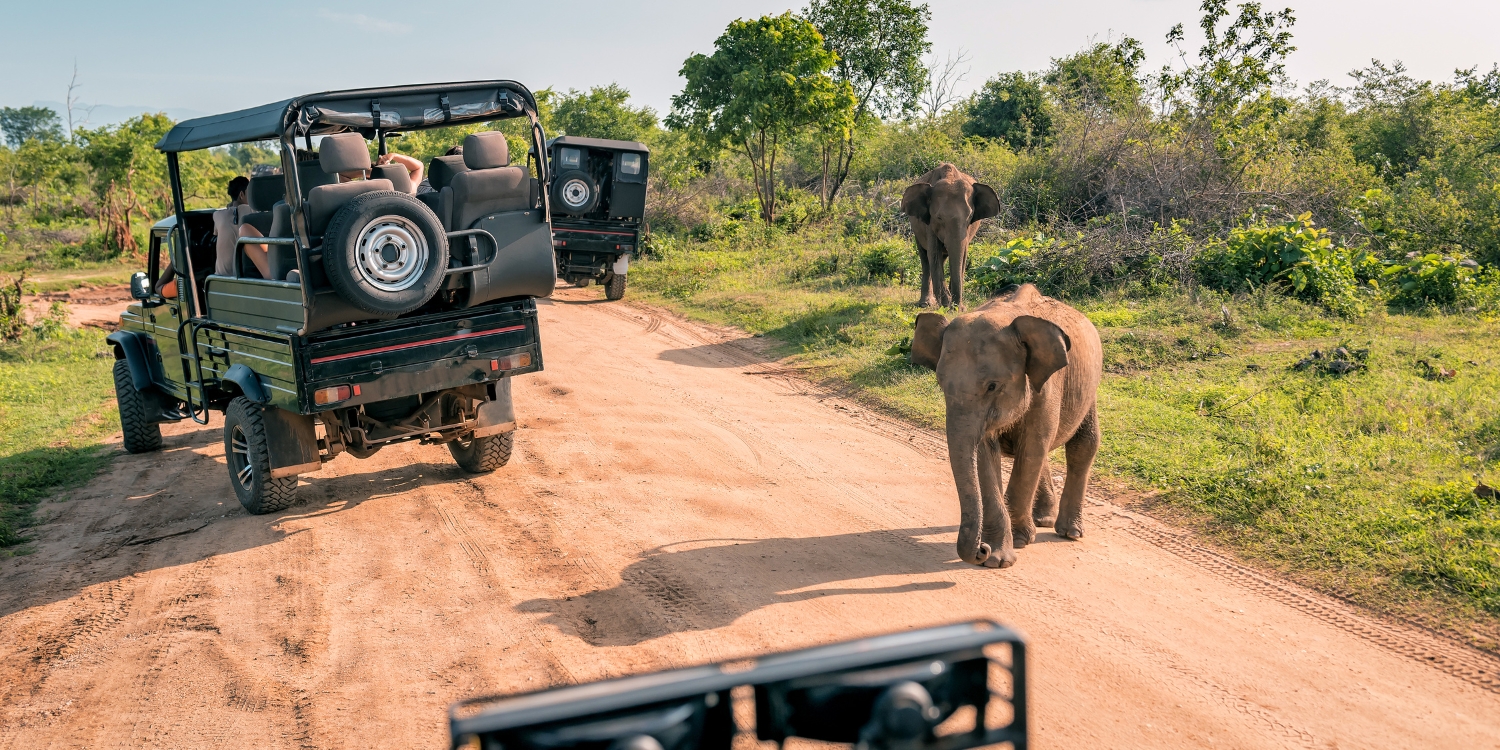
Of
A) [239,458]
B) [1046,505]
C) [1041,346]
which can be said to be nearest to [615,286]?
[239,458]

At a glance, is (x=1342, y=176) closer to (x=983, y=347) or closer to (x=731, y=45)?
(x=731, y=45)

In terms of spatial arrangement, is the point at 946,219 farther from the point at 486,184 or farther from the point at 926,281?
the point at 486,184

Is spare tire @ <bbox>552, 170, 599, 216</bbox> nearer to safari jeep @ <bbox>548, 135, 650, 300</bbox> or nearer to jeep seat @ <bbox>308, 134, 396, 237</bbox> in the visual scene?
safari jeep @ <bbox>548, 135, 650, 300</bbox>

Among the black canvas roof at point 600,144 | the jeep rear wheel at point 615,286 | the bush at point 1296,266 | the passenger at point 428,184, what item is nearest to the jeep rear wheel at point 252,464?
the passenger at point 428,184

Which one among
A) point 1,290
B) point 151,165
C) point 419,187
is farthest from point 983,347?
point 151,165

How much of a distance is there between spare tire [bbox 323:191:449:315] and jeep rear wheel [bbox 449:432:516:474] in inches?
74.2

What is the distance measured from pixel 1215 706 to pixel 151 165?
3310 centimetres

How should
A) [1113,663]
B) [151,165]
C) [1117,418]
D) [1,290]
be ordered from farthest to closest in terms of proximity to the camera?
[151,165], [1,290], [1117,418], [1113,663]

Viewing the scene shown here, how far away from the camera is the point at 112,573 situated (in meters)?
6.55

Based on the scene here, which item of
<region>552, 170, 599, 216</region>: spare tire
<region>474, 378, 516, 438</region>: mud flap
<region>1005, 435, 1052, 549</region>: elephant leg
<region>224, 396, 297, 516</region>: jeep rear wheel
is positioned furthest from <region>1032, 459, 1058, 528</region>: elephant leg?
<region>552, 170, 599, 216</region>: spare tire

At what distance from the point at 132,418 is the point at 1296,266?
12788 millimetres

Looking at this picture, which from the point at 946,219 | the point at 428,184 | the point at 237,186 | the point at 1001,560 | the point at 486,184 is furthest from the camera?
the point at 946,219

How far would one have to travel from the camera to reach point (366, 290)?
6.25 meters

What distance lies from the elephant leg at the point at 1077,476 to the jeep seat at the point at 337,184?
4780mm
